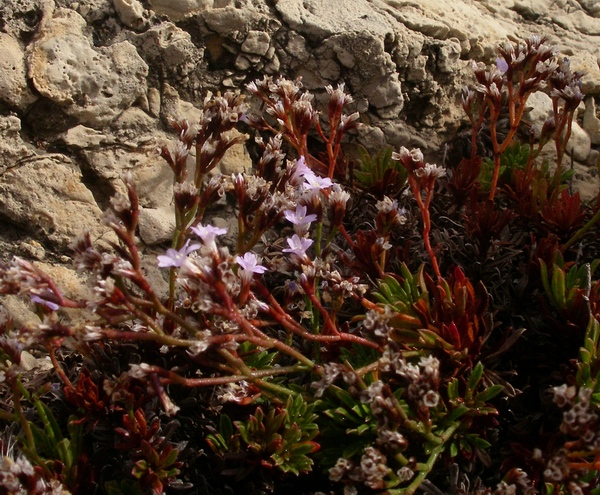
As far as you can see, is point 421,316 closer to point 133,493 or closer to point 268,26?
point 133,493

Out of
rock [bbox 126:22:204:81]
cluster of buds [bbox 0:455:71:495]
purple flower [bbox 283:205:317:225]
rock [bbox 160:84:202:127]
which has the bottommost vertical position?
cluster of buds [bbox 0:455:71:495]

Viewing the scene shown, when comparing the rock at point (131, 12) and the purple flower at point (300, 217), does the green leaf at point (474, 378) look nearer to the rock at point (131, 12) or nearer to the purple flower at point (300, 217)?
the purple flower at point (300, 217)

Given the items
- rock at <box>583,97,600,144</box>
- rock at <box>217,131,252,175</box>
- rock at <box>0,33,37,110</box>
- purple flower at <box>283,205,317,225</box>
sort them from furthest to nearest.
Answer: rock at <box>583,97,600,144</box> < rock at <box>217,131,252,175</box> < rock at <box>0,33,37,110</box> < purple flower at <box>283,205,317,225</box>

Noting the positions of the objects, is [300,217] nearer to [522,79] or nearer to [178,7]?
[522,79]

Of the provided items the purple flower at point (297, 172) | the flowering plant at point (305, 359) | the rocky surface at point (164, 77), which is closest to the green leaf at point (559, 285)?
the flowering plant at point (305, 359)

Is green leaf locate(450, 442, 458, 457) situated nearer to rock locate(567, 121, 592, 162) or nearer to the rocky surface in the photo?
the rocky surface

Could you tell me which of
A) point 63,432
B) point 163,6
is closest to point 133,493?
point 63,432

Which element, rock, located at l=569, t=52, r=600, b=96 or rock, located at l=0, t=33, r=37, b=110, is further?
rock, located at l=569, t=52, r=600, b=96

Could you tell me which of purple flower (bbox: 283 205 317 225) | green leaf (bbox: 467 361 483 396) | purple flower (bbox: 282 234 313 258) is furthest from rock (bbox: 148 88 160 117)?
green leaf (bbox: 467 361 483 396)
